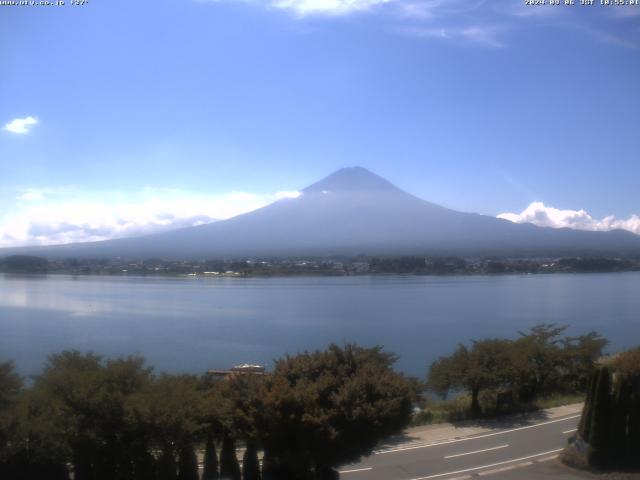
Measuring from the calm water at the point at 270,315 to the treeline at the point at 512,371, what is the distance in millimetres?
4570

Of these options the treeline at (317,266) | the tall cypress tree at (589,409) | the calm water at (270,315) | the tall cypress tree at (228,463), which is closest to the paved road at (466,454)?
the tall cypress tree at (589,409)

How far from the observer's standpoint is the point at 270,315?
2709 cm

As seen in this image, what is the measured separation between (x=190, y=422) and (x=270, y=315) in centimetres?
2193

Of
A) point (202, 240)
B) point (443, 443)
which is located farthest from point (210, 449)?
point (202, 240)

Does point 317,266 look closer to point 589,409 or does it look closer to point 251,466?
point 589,409

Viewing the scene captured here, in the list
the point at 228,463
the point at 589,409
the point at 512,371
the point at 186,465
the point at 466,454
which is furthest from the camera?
the point at 512,371

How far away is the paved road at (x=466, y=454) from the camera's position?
6562 millimetres

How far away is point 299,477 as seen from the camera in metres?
5.67

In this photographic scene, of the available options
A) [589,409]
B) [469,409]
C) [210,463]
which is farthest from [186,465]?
[469,409]

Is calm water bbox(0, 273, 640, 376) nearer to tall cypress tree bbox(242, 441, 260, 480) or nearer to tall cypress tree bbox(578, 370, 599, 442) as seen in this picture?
tall cypress tree bbox(578, 370, 599, 442)

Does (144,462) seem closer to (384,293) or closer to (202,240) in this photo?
(384,293)

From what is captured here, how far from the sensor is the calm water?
18797 millimetres

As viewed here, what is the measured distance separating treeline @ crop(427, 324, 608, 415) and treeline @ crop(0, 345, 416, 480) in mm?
4826

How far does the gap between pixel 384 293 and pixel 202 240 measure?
153 feet
